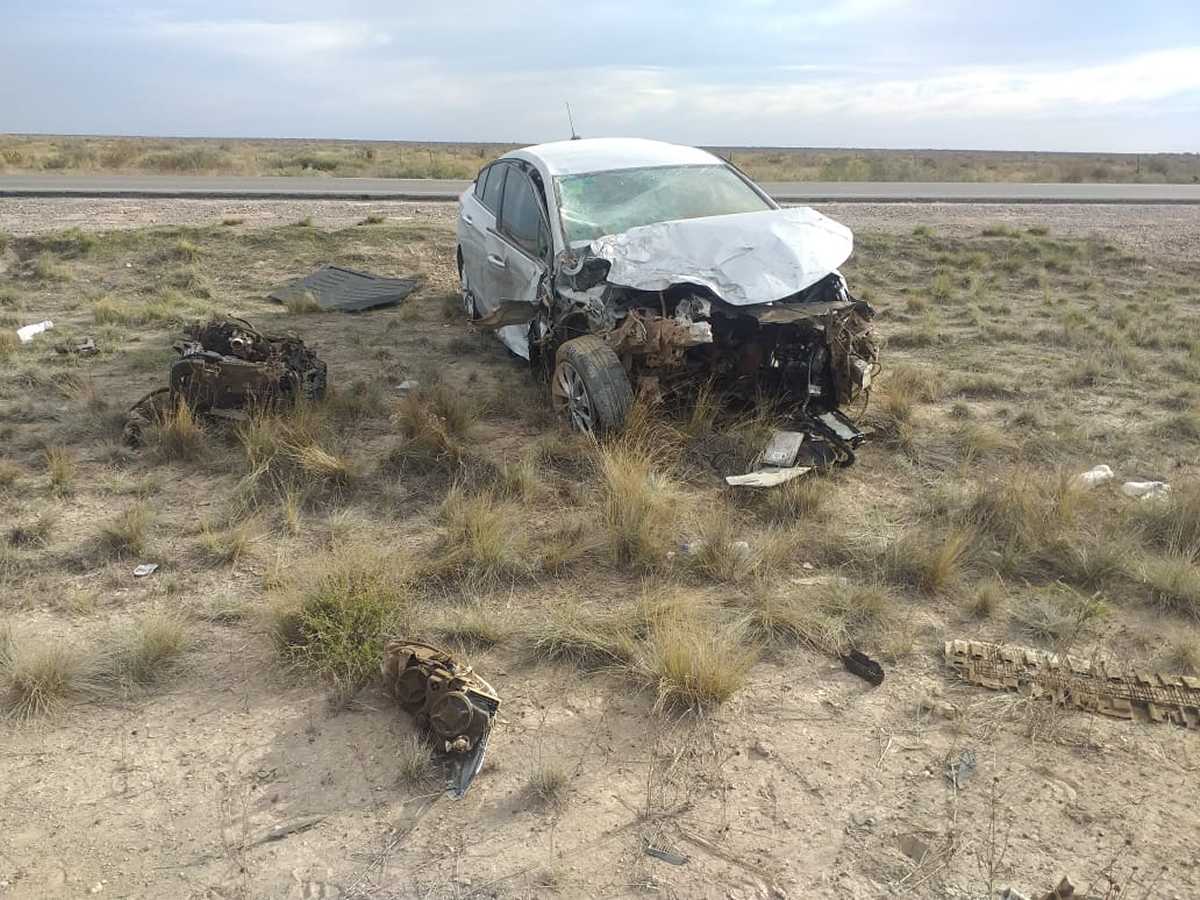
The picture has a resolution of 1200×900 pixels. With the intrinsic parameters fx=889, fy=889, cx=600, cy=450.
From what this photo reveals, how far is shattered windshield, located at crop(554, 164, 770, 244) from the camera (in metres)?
6.22

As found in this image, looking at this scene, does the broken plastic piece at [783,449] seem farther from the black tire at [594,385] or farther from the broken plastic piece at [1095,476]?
the broken plastic piece at [1095,476]

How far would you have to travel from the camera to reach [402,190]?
1973 centimetres

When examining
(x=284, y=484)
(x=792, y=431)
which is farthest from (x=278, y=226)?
(x=792, y=431)

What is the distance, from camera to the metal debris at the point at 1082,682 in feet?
10.7

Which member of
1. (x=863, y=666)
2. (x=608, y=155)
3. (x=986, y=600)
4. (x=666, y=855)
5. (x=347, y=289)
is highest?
(x=608, y=155)

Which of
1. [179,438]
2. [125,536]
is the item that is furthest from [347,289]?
[125,536]

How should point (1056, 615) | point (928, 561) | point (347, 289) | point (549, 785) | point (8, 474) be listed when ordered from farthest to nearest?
1. point (347, 289)
2. point (8, 474)
3. point (928, 561)
4. point (1056, 615)
5. point (549, 785)

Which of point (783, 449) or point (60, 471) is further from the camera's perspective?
point (783, 449)

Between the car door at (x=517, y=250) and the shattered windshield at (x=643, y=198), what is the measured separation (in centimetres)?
A: 25

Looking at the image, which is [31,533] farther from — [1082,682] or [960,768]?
[1082,682]

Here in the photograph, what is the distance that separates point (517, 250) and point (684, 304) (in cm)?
188

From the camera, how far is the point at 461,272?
9062 millimetres

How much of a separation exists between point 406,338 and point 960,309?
5987 mm

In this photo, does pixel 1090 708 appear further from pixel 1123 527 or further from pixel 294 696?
pixel 294 696
